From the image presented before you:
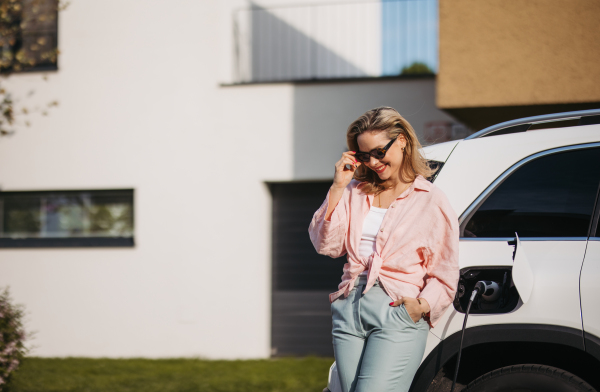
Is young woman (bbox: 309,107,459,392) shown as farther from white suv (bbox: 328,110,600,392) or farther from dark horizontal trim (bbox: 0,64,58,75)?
dark horizontal trim (bbox: 0,64,58,75)

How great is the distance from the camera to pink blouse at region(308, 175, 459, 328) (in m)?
2.50

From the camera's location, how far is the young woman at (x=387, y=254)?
249 cm

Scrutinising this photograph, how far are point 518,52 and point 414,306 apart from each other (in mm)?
4083

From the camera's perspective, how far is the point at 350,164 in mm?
2598

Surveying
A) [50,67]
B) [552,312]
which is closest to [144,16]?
[50,67]

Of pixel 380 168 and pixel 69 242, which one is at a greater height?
pixel 380 168

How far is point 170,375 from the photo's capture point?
23.5 ft

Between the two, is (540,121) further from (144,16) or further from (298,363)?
(144,16)

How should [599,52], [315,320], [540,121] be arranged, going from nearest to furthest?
[540,121] → [599,52] → [315,320]

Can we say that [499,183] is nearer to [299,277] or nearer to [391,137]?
[391,137]

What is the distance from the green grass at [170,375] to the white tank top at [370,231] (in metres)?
4.01

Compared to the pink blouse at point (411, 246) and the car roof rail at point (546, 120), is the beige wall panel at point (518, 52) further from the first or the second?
the pink blouse at point (411, 246)

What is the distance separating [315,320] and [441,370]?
580cm

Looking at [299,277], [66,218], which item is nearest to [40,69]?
[66,218]
